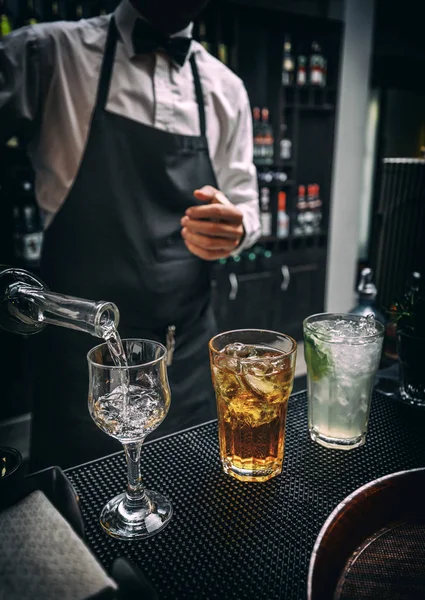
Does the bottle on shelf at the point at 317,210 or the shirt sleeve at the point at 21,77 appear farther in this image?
the bottle on shelf at the point at 317,210

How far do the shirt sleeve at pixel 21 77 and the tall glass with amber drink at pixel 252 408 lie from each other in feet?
3.43

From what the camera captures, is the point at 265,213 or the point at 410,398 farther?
the point at 265,213

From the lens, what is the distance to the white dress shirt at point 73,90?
144 cm

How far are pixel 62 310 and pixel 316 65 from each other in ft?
13.0

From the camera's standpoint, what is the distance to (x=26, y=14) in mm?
2752

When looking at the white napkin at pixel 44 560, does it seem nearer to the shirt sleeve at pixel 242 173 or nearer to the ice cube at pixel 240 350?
the ice cube at pixel 240 350

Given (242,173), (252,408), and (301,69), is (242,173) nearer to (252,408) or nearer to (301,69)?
(252,408)

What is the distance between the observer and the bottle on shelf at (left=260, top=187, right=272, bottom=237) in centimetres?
398

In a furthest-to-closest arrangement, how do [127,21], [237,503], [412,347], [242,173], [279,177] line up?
1. [279,177]
2. [242,173]
3. [127,21]
4. [412,347]
5. [237,503]

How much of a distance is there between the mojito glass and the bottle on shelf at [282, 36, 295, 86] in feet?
11.2

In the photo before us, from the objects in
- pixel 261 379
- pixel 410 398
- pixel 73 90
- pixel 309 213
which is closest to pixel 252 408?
pixel 261 379

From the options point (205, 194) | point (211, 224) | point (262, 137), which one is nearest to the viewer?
point (205, 194)

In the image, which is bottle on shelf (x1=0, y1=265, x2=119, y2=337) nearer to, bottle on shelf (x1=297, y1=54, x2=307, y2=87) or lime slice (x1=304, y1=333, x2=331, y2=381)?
lime slice (x1=304, y1=333, x2=331, y2=381)

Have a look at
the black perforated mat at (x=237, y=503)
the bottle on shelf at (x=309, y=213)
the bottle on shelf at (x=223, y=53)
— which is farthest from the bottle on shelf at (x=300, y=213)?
the black perforated mat at (x=237, y=503)
